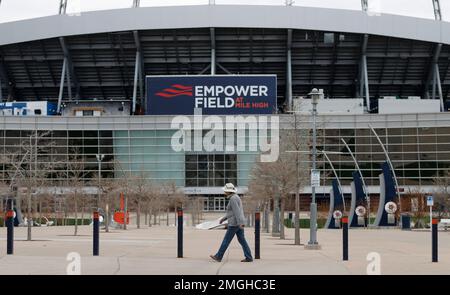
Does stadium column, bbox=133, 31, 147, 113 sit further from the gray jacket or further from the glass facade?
the gray jacket

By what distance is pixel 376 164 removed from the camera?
104 m

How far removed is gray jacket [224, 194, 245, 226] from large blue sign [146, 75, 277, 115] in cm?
8702

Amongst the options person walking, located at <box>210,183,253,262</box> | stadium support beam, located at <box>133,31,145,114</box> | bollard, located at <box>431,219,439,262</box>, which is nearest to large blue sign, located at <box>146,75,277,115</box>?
stadium support beam, located at <box>133,31,145,114</box>

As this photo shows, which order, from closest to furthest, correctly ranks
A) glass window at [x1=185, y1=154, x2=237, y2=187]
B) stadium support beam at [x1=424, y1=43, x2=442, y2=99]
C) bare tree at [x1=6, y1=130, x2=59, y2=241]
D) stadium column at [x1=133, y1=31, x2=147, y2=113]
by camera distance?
bare tree at [x1=6, y1=130, x2=59, y2=241] < glass window at [x1=185, y1=154, x2=237, y2=187] < stadium column at [x1=133, y1=31, x2=147, y2=113] < stadium support beam at [x1=424, y1=43, x2=442, y2=99]

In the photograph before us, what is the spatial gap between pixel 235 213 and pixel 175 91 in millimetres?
89469

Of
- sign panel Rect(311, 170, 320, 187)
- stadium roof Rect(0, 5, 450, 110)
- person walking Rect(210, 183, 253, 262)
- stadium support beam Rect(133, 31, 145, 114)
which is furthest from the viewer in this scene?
stadium support beam Rect(133, 31, 145, 114)

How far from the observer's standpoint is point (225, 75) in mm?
107688

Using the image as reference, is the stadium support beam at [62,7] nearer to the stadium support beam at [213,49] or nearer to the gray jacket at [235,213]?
the stadium support beam at [213,49]

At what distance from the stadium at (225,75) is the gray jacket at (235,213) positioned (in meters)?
80.7

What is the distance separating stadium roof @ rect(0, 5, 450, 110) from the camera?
11075 centimetres

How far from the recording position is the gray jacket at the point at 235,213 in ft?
63.3
